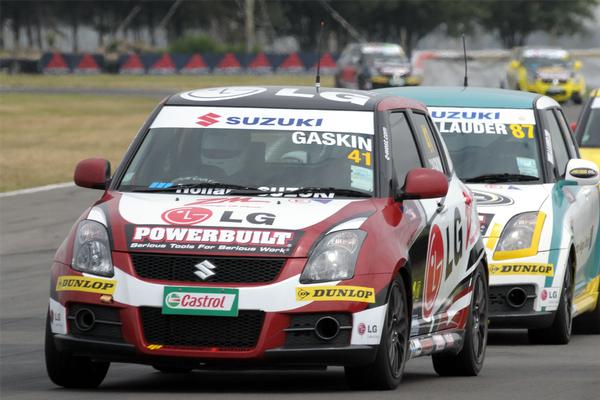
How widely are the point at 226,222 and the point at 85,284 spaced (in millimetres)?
703

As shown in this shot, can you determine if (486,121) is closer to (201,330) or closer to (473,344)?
(473,344)

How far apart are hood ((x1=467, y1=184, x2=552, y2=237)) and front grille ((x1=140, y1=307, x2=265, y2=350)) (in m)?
3.74

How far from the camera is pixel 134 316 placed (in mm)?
8016

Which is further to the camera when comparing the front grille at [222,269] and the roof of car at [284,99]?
the roof of car at [284,99]

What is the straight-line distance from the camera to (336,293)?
8.05m

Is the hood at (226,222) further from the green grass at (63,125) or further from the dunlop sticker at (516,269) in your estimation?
the green grass at (63,125)

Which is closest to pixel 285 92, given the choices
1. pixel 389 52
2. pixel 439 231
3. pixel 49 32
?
pixel 439 231

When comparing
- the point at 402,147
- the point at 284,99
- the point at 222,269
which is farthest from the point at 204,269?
the point at 402,147

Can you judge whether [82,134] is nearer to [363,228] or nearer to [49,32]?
[363,228]

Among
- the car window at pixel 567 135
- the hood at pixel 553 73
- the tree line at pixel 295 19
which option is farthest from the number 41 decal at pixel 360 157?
the tree line at pixel 295 19

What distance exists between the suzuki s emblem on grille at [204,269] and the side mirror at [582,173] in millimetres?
4542

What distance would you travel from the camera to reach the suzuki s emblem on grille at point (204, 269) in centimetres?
799

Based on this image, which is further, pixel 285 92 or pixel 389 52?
pixel 389 52

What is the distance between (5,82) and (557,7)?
5328 cm
